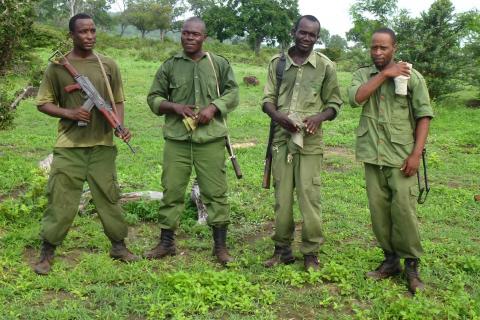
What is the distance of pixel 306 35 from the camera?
4320mm

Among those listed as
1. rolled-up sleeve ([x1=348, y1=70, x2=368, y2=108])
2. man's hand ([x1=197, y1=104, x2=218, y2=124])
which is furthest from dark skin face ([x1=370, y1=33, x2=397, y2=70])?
man's hand ([x1=197, y1=104, x2=218, y2=124])

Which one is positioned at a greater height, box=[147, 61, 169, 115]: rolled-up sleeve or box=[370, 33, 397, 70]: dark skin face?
box=[370, 33, 397, 70]: dark skin face

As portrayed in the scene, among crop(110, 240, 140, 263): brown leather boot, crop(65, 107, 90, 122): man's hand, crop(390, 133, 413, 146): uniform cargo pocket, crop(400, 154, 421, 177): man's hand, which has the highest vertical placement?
crop(65, 107, 90, 122): man's hand

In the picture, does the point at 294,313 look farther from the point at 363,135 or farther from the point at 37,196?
the point at 37,196

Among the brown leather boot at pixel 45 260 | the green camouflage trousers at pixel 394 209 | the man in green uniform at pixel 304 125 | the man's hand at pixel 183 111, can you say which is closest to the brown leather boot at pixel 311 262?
the man in green uniform at pixel 304 125

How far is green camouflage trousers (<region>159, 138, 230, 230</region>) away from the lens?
4719 mm

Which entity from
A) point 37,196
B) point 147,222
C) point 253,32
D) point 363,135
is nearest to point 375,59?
point 363,135

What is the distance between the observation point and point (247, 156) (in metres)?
9.50

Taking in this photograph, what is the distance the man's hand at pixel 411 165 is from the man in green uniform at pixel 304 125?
2.40 ft

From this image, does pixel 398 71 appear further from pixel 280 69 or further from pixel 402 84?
pixel 280 69

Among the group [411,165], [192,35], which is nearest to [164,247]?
[192,35]

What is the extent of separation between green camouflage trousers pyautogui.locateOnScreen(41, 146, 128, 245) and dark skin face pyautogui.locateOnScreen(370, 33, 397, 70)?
95.6 inches

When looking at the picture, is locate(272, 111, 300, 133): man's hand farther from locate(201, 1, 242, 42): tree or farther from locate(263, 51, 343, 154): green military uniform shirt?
locate(201, 1, 242, 42): tree

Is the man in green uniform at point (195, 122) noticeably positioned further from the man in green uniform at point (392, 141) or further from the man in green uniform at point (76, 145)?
the man in green uniform at point (392, 141)
